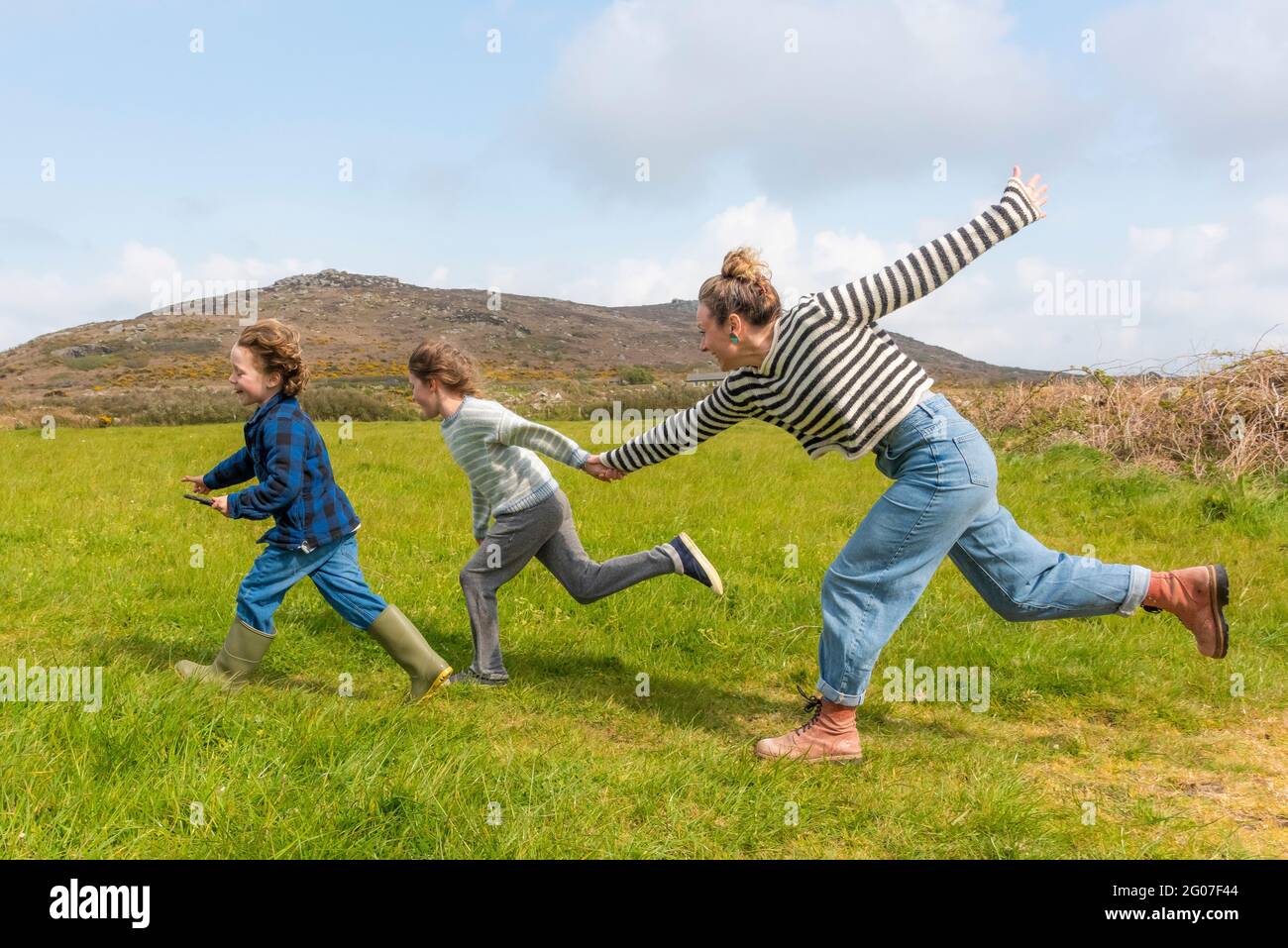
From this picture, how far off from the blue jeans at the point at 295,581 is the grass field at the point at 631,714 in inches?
15.0

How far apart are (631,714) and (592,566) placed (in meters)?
0.85

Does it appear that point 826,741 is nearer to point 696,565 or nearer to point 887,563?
point 887,563

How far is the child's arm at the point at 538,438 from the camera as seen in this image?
4500mm

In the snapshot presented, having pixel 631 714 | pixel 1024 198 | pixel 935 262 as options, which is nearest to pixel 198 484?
pixel 631 714

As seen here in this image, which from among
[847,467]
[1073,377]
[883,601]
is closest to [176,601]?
[883,601]

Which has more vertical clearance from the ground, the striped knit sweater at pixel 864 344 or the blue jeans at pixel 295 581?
the striped knit sweater at pixel 864 344

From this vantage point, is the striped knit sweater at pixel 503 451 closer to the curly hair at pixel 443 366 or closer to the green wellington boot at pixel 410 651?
the curly hair at pixel 443 366

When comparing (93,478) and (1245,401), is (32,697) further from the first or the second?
(1245,401)

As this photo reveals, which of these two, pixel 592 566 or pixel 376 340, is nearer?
pixel 592 566

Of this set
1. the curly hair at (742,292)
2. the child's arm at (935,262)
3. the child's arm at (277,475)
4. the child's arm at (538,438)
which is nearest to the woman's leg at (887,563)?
the child's arm at (935,262)

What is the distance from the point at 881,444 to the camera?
3.80m
